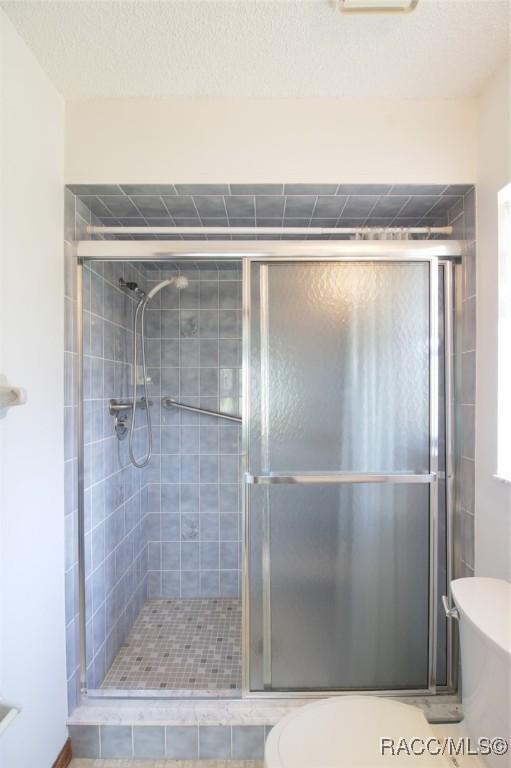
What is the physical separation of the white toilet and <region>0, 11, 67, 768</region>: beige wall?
2.65 ft

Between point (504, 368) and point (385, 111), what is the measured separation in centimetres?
112

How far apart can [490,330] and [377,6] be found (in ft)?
3.63

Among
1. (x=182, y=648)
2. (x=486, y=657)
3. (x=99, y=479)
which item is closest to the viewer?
(x=486, y=657)

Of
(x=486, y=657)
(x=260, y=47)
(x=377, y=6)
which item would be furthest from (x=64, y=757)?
(x=377, y=6)

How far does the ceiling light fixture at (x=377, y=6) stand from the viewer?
109 centimetres

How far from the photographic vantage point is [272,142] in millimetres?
1538

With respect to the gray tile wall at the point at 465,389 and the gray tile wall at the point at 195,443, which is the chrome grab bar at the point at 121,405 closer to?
the gray tile wall at the point at 195,443

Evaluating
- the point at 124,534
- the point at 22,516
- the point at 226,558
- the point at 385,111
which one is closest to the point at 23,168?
the point at 22,516

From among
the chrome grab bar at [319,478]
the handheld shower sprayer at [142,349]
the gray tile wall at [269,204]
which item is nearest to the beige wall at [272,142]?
the gray tile wall at [269,204]

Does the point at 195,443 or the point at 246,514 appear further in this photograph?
the point at 195,443

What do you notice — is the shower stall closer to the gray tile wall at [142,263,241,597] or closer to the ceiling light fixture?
the ceiling light fixture

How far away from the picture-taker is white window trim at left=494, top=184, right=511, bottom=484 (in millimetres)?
1417

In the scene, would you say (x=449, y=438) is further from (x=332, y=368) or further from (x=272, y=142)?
(x=272, y=142)

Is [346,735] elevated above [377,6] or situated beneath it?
situated beneath
